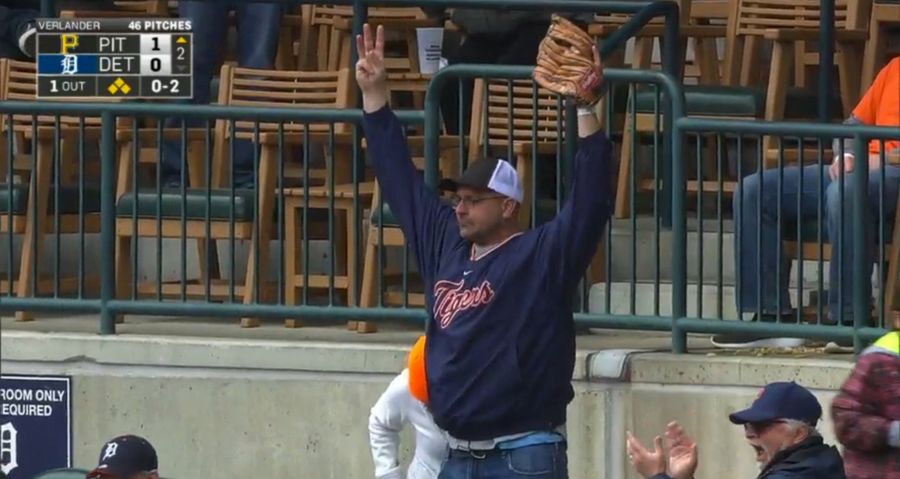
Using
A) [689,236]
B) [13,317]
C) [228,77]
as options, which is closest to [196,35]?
[228,77]

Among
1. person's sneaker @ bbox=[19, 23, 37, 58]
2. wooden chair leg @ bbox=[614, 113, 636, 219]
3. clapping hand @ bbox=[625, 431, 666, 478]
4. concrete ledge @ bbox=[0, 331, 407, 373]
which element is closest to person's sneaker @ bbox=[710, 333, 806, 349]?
wooden chair leg @ bbox=[614, 113, 636, 219]

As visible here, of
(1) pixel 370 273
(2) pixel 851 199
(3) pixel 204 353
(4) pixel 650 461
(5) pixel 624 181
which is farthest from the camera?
(5) pixel 624 181

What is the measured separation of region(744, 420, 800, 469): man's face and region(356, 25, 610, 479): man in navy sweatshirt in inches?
31.2

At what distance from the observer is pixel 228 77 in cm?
1076

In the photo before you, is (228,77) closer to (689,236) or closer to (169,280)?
(169,280)

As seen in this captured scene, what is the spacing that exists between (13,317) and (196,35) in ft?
7.60

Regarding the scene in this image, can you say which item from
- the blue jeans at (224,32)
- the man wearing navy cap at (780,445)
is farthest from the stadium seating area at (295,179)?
the man wearing navy cap at (780,445)

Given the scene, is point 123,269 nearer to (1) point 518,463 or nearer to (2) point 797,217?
(2) point 797,217

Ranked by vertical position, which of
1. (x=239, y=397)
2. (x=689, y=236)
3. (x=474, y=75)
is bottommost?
(x=239, y=397)

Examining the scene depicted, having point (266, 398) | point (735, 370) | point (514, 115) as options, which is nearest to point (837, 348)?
point (735, 370)

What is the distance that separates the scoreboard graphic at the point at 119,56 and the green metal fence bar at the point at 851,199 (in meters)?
2.13

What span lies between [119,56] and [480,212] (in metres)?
2.73

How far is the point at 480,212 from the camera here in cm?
750

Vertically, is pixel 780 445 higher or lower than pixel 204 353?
lower
